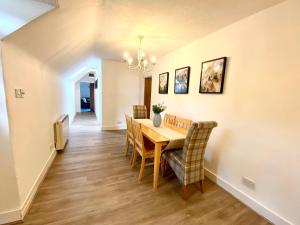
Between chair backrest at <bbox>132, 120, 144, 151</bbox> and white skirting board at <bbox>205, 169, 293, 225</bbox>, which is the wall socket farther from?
white skirting board at <bbox>205, 169, 293, 225</bbox>

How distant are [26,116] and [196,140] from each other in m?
2.07

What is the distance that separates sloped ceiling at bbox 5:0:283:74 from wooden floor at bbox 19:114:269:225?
181cm

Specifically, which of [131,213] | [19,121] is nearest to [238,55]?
[131,213]

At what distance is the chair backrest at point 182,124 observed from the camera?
262 cm

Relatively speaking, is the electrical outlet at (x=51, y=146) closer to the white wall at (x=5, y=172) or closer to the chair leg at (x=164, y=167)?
the white wall at (x=5, y=172)

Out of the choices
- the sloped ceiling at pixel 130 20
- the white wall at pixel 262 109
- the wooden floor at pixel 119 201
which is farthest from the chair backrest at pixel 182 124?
the sloped ceiling at pixel 130 20

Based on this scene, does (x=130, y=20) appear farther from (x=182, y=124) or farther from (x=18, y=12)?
(x=182, y=124)

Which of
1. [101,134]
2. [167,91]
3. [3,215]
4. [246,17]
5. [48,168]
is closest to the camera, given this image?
[3,215]

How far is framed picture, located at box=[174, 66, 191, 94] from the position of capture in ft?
9.96

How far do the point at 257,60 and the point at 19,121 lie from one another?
112 inches

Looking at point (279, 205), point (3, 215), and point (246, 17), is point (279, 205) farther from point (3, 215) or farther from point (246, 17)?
point (3, 215)

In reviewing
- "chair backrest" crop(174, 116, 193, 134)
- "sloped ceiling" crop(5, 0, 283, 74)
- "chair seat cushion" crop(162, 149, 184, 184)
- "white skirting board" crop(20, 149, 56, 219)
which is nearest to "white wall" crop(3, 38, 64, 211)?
"white skirting board" crop(20, 149, 56, 219)

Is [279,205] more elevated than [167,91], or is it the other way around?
[167,91]

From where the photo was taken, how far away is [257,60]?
181cm
